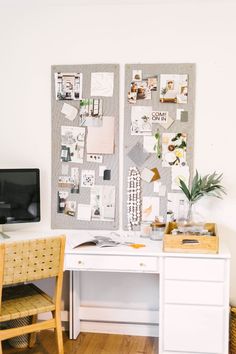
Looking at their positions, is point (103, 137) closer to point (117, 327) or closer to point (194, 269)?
point (194, 269)

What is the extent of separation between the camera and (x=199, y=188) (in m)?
3.00

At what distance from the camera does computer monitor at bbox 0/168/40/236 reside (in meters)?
3.12

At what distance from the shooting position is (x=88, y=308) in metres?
3.33

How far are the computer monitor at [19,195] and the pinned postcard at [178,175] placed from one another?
0.95m

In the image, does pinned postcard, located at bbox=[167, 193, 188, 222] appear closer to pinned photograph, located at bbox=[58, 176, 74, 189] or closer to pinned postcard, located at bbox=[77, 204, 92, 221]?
pinned postcard, located at bbox=[77, 204, 92, 221]

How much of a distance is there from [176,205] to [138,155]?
44 centimetres

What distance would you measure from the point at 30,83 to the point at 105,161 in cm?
79

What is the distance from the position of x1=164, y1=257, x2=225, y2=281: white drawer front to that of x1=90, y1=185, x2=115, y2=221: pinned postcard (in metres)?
0.68

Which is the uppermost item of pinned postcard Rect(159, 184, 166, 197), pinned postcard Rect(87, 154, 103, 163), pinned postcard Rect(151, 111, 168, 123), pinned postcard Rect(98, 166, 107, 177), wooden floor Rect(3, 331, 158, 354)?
pinned postcard Rect(151, 111, 168, 123)

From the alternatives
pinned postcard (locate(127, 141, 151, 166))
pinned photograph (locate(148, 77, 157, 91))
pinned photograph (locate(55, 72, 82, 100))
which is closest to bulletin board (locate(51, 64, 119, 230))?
pinned photograph (locate(55, 72, 82, 100))

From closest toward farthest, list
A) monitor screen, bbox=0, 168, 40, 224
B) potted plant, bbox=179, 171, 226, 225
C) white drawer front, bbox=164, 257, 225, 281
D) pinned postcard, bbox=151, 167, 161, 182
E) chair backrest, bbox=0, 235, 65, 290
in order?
1. chair backrest, bbox=0, 235, 65, 290
2. white drawer front, bbox=164, 257, 225, 281
3. potted plant, bbox=179, 171, 226, 225
4. monitor screen, bbox=0, 168, 40, 224
5. pinned postcard, bbox=151, 167, 161, 182

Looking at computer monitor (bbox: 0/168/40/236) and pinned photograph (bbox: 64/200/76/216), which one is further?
pinned photograph (bbox: 64/200/76/216)

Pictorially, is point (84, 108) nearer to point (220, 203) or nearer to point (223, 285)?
point (220, 203)

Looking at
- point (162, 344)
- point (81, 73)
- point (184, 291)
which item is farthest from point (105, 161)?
point (162, 344)
